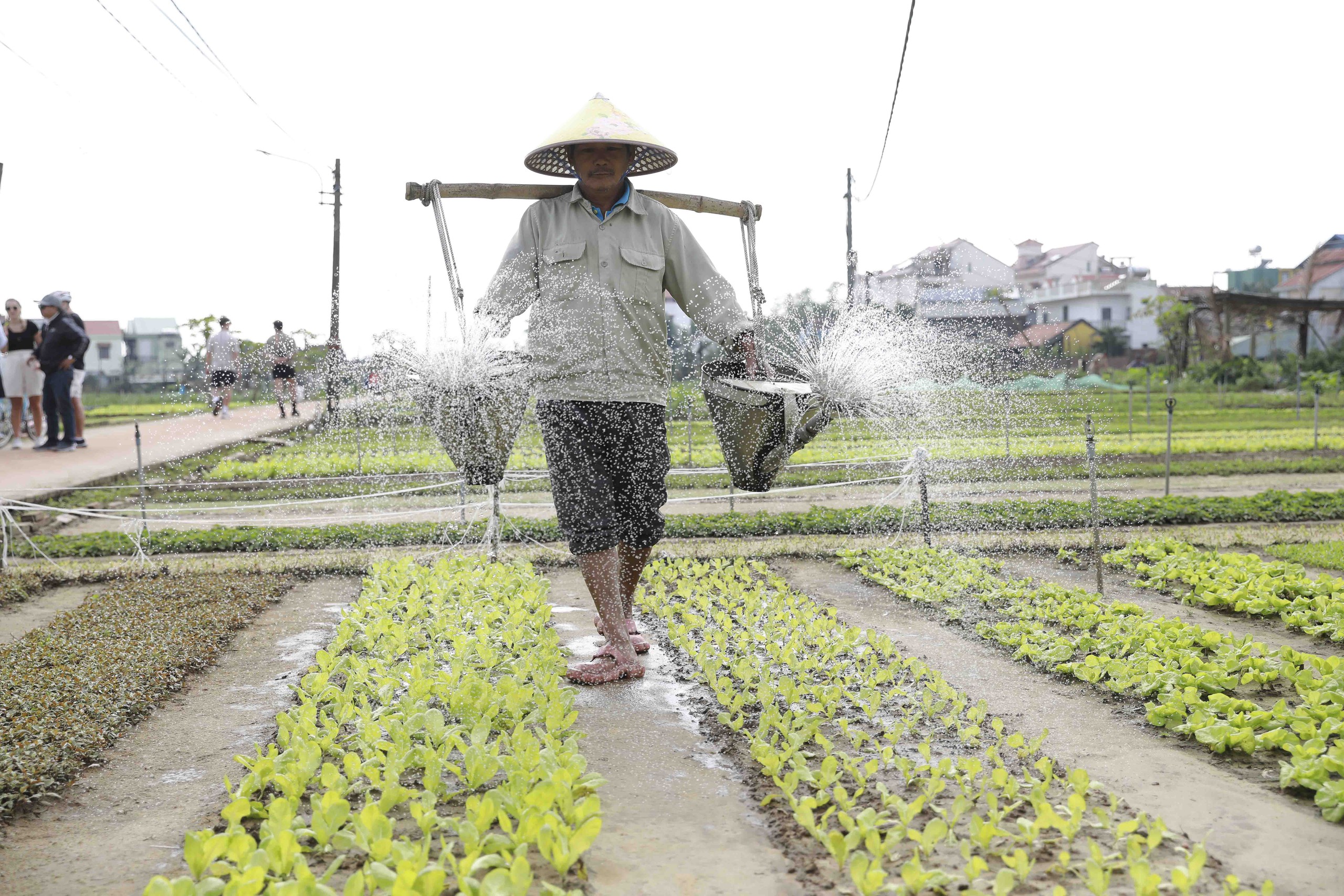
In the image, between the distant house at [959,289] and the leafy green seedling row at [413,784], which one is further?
the distant house at [959,289]

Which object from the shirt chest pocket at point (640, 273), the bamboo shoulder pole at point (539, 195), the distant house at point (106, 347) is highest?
the distant house at point (106, 347)

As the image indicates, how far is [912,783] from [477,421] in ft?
7.48

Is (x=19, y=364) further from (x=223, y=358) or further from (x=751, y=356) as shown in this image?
(x=751, y=356)

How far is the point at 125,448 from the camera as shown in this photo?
44.6 feet

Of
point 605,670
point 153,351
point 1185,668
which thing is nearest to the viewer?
point 1185,668

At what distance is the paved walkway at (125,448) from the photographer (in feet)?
34.6

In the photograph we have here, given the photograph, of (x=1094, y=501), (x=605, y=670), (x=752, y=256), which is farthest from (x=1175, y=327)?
(x=605, y=670)

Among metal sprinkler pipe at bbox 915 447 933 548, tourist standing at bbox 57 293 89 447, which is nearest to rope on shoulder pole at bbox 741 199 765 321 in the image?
metal sprinkler pipe at bbox 915 447 933 548

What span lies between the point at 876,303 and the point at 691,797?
11.3 ft

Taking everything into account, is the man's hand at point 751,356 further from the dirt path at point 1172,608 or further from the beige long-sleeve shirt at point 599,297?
the dirt path at point 1172,608

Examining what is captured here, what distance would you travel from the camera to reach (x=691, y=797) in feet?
9.56

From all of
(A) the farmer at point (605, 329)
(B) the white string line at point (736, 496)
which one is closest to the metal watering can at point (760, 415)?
(A) the farmer at point (605, 329)

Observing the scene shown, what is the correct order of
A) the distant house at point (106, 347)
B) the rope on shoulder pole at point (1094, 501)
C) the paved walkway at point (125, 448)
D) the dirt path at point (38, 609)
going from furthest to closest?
the distant house at point (106, 347), the paved walkway at point (125, 448), the rope on shoulder pole at point (1094, 501), the dirt path at point (38, 609)

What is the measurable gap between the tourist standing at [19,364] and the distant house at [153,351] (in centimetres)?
1540
